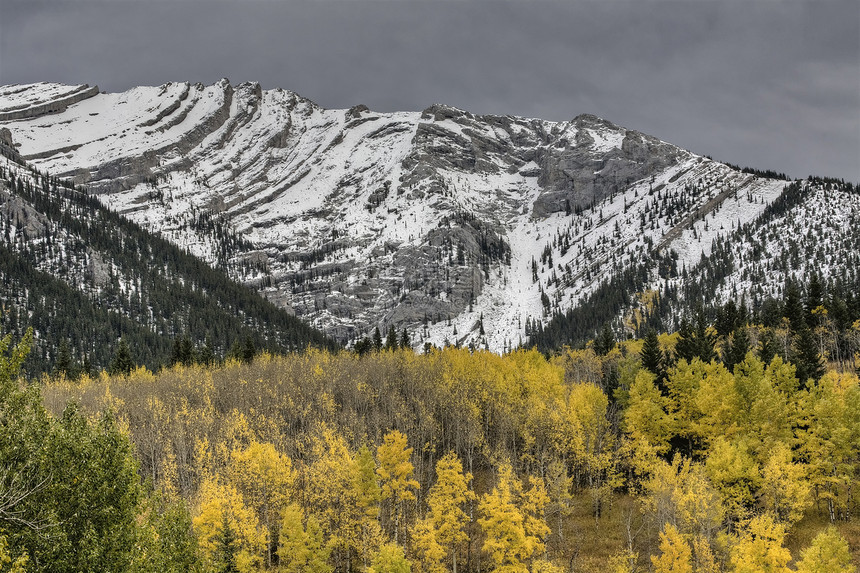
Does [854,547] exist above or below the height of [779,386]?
below

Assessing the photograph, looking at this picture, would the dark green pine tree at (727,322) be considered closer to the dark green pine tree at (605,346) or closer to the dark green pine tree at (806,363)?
the dark green pine tree at (605,346)

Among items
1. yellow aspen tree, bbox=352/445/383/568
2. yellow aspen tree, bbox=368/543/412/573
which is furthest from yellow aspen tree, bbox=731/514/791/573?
yellow aspen tree, bbox=352/445/383/568

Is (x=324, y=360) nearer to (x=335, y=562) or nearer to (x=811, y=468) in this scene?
(x=335, y=562)

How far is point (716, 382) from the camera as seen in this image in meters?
61.5

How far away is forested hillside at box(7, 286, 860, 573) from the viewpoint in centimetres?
4609

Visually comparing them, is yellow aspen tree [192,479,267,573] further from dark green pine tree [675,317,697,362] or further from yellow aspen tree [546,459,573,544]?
dark green pine tree [675,317,697,362]

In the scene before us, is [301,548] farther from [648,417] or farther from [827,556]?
[648,417]

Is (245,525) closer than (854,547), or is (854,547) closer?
(854,547)

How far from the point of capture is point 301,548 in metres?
46.8

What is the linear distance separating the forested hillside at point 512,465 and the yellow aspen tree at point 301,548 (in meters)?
0.17

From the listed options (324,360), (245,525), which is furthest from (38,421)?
(324,360)

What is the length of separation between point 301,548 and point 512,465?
27.9m

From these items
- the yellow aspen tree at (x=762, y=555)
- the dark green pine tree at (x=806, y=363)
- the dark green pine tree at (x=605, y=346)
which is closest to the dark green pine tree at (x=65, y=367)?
the dark green pine tree at (x=605, y=346)

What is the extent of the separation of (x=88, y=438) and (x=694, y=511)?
4440 cm
